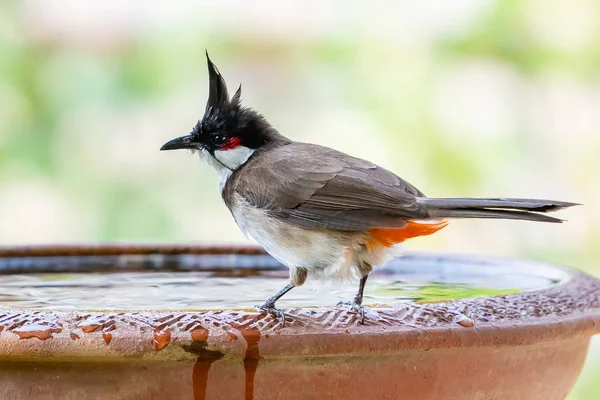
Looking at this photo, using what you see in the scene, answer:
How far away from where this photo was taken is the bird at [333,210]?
194 centimetres

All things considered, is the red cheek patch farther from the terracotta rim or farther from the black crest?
the terracotta rim

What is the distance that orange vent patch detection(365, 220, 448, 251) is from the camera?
2004 mm

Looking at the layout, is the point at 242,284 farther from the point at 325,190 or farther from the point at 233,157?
the point at 325,190

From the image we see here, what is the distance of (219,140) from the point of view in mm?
2479

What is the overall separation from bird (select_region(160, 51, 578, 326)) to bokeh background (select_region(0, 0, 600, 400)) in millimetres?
2644

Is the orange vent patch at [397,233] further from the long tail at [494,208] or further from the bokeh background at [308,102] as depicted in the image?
the bokeh background at [308,102]

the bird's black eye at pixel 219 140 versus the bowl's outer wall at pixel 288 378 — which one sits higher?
the bird's black eye at pixel 219 140

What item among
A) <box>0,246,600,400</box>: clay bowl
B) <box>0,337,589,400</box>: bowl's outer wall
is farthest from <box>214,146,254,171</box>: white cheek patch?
<box>0,337,589,400</box>: bowl's outer wall

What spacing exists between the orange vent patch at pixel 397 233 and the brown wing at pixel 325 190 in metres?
0.06

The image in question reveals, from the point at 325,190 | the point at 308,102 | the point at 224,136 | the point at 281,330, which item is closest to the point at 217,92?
the point at 224,136

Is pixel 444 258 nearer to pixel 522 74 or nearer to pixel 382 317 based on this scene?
pixel 382 317

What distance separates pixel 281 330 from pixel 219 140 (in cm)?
105

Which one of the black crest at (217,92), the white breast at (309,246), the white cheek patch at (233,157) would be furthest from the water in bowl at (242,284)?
the black crest at (217,92)

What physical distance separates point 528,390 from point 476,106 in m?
3.61
